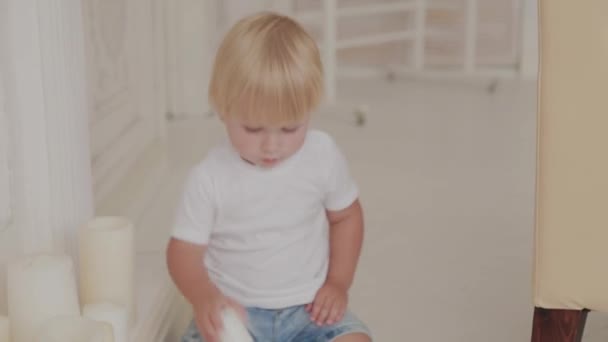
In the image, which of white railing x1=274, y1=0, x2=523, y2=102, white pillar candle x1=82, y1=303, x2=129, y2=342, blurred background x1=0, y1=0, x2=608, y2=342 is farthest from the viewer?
white railing x1=274, y1=0, x2=523, y2=102

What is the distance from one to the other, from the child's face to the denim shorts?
24 cm

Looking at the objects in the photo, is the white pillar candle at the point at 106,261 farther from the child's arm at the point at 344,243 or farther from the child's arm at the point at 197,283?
the child's arm at the point at 344,243

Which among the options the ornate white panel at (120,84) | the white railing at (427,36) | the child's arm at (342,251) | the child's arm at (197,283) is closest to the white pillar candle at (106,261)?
the child's arm at (197,283)

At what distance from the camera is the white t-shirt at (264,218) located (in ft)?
4.25

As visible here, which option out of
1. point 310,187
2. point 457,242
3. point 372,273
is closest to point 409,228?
point 457,242

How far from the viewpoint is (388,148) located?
113 inches

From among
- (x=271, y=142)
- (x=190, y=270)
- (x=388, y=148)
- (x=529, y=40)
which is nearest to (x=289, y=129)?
(x=271, y=142)

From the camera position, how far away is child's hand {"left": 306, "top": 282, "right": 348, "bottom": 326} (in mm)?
1314

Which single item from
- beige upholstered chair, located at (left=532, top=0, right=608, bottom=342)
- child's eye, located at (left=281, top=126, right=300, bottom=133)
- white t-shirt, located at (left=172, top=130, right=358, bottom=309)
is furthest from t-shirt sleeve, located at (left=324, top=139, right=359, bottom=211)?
beige upholstered chair, located at (left=532, top=0, right=608, bottom=342)

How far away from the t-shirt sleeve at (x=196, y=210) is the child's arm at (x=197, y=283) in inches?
0.6

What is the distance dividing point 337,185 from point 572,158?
0.39 meters

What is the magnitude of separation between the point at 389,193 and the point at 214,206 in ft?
3.67

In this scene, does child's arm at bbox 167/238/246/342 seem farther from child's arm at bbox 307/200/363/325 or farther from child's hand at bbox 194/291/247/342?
child's arm at bbox 307/200/363/325

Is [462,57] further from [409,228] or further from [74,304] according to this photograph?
[74,304]
